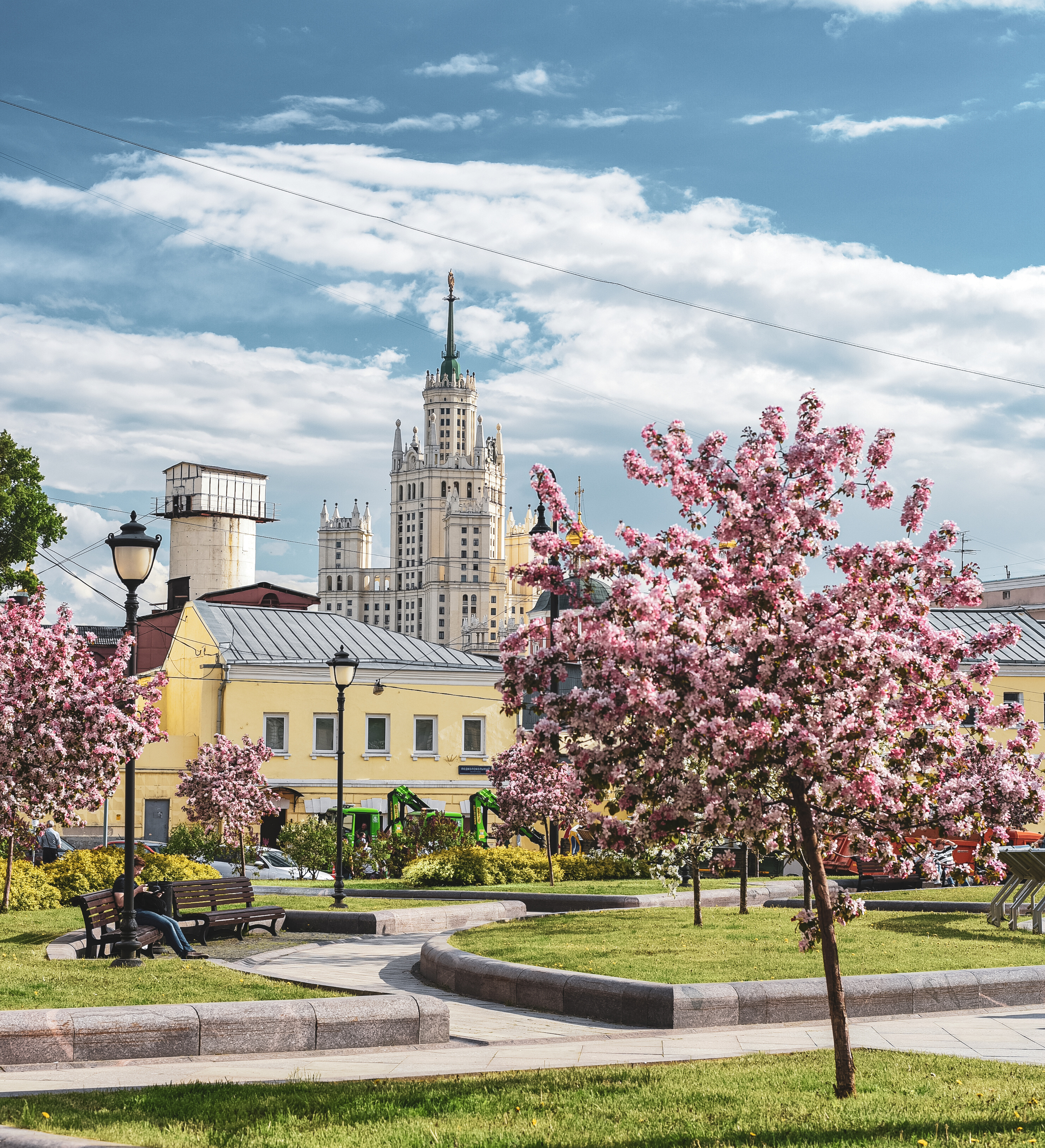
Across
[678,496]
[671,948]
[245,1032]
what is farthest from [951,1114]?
[671,948]

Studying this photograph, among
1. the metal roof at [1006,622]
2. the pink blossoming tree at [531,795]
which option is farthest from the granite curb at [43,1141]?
the metal roof at [1006,622]

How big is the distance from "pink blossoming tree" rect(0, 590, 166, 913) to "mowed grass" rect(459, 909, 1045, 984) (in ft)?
19.8

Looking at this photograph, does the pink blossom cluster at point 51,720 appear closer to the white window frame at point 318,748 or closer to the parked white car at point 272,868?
the parked white car at point 272,868

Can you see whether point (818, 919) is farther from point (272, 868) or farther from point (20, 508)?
point (20, 508)

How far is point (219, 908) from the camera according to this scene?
63.1 ft

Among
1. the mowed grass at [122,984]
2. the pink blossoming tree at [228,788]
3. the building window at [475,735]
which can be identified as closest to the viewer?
the mowed grass at [122,984]

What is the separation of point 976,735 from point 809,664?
2.65 metres

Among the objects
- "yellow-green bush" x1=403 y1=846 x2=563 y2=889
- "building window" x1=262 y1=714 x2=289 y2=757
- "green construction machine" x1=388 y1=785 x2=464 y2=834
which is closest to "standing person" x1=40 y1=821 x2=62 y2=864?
"green construction machine" x1=388 y1=785 x2=464 y2=834

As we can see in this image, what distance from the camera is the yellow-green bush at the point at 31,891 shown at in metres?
19.8

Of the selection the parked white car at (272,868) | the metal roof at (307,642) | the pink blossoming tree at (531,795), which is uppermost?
the metal roof at (307,642)

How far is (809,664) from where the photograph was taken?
7828 mm

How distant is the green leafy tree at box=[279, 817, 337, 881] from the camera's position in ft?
103

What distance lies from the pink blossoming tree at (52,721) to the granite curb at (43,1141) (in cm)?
1200

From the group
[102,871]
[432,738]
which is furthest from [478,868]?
[432,738]
